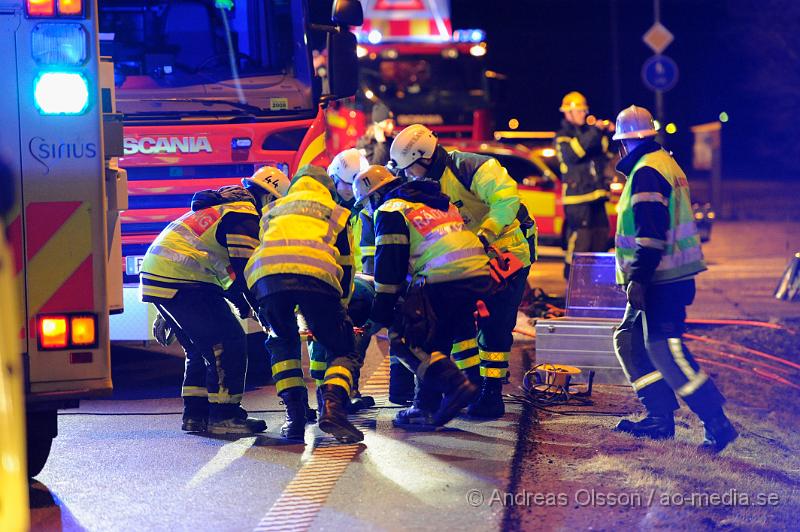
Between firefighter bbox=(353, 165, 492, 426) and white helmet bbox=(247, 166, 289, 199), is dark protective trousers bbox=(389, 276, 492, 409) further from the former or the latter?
white helmet bbox=(247, 166, 289, 199)

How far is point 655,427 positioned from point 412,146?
224 centimetres

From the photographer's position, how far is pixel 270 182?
24.1 feet

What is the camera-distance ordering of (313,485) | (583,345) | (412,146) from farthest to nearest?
(583,345), (412,146), (313,485)

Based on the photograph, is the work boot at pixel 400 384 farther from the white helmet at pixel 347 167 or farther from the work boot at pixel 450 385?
the white helmet at pixel 347 167

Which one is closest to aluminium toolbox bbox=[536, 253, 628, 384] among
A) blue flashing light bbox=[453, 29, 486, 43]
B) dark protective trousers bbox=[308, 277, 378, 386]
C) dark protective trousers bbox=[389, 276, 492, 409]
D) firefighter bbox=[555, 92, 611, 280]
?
dark protective trousers bbox=[389, 276, 492, 409]

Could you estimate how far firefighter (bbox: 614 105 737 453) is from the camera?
6.81 metres

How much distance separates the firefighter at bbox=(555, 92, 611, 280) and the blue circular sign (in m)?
5.45

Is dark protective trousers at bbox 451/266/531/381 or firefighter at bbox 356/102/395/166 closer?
dark protective trousers at bbox 451/266/531/381

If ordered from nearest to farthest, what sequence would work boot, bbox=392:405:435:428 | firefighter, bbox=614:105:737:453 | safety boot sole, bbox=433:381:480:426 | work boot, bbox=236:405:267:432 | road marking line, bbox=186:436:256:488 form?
road marking line, bbox=186:436:256:488
firefighter, bbox=614:105:737:453
safety boot sole, bbox=433:381:480:426
work boot, bbox=236:405:267:432
work boot, bbox=392:405:435:428

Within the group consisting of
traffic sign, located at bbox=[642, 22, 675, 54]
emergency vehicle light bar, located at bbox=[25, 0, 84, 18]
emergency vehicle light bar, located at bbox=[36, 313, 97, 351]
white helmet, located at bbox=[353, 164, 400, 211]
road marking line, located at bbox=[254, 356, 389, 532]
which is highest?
traffic sign, located at bbox=[642, 22, 675, 54]

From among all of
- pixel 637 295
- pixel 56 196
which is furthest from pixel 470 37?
pixel 56 196

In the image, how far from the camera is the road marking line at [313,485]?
5.47 metres

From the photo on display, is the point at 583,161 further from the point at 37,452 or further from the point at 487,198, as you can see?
the point at 37,452

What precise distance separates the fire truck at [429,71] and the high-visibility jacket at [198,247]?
1461cm
